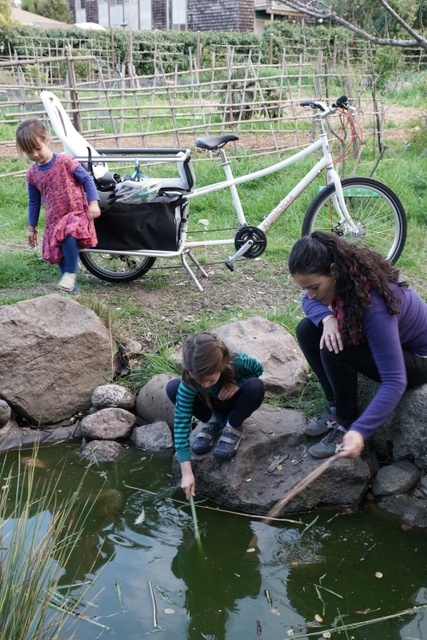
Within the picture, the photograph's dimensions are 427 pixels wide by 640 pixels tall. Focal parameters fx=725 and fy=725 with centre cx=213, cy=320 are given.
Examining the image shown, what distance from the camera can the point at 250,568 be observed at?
9.53 feet

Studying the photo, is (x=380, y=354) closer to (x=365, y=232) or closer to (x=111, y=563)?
(x=111, y=563)

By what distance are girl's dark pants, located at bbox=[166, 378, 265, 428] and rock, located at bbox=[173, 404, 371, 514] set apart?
6.5 inches

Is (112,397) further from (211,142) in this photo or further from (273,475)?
(211,142)

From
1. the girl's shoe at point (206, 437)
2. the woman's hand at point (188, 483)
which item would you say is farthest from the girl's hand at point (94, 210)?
the woman's hand at point (188, 483)

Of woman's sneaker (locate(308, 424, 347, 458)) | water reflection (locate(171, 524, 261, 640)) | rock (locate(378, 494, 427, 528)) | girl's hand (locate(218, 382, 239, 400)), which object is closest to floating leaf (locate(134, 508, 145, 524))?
water reflection (locate(171, 524, 261, 640))

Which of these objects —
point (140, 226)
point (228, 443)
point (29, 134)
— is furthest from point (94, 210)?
point (228, 443)

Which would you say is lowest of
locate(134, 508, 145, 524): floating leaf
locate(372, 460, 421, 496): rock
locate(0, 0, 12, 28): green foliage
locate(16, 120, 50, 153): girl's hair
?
locate(134, 508, 145, 524): floating leaf

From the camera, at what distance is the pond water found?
260cm

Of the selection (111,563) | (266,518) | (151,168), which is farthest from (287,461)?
(151,168)

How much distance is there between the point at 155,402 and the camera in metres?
3.99

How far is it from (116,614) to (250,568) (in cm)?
57

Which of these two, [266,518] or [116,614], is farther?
[266,518]

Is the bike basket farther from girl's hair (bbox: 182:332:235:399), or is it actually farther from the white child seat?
girl's hair (bbox: 182:332:235:399)

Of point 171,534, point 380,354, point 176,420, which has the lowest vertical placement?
point 171,534
